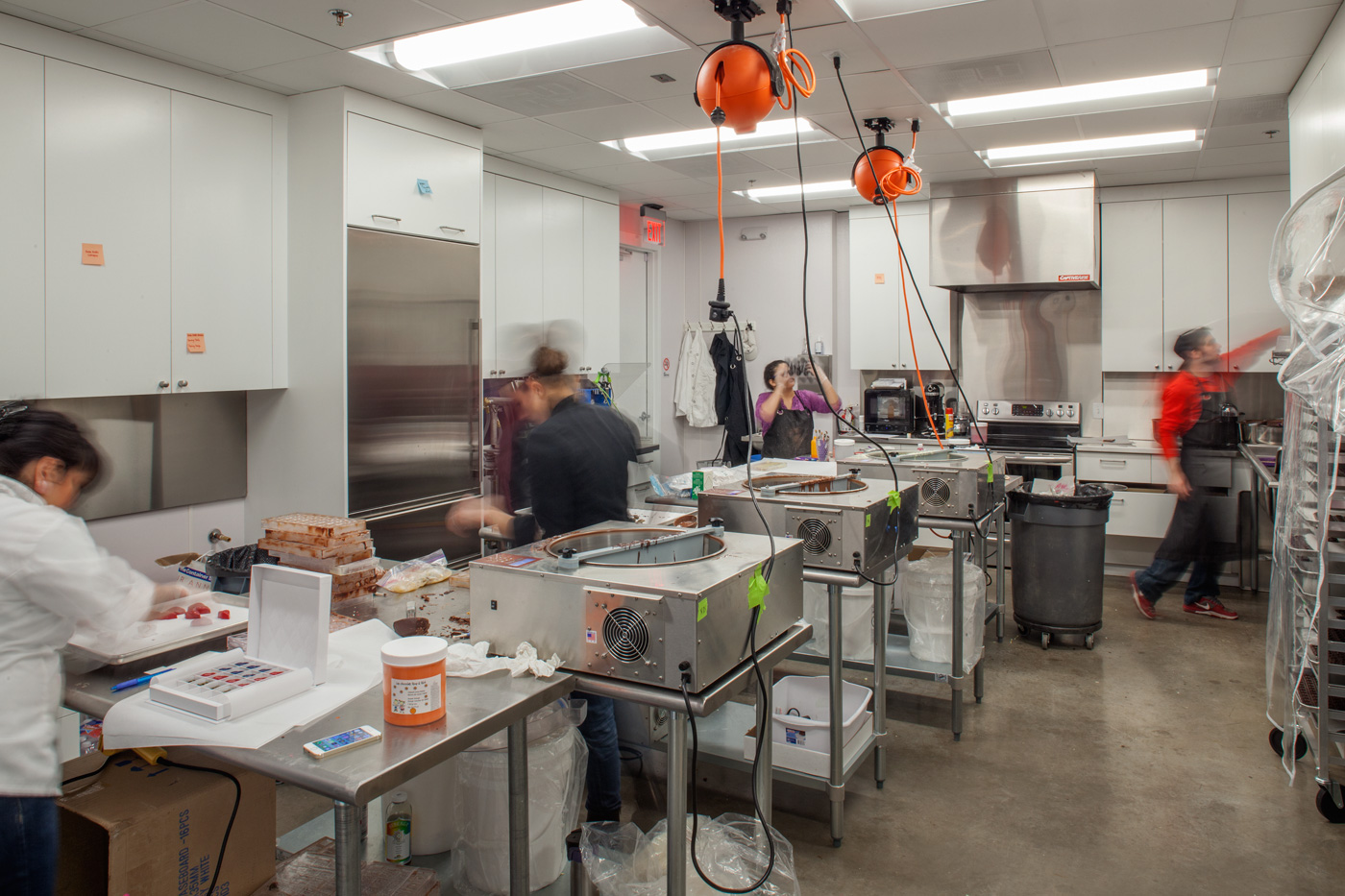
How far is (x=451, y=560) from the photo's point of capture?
427cm

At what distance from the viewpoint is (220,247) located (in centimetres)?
350

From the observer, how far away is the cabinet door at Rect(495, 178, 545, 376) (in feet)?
15.9

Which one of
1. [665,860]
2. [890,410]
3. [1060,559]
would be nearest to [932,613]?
[1060,559]

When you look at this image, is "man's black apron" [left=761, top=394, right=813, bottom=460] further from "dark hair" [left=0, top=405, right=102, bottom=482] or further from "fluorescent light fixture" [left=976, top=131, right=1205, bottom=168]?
"dark hair" [left=0, top=405, right=102, bottom=482]

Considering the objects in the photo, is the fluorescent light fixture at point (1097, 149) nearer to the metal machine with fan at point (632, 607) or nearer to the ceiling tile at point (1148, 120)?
the ceiling tile at point (1148, 120)

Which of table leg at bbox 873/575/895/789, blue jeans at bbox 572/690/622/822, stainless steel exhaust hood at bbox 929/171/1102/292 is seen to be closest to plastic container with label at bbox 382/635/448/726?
blue jeans at bbox 572/690/622/822

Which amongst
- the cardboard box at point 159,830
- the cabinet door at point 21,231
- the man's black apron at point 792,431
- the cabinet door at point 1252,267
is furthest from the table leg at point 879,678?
the cabinet door at point 1252,267

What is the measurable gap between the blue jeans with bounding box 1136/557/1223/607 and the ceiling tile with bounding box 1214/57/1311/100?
2411 mm

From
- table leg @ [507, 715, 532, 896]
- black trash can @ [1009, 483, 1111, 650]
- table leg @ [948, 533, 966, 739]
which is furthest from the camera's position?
black trash can @ [1009, 483, 1111, 650]

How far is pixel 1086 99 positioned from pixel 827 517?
106 inches

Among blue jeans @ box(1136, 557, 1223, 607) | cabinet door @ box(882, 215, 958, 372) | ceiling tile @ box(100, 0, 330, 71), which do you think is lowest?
blue jeans @ box(1136, 557, 1223, 607)

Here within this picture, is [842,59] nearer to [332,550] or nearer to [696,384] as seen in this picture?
[332,550]

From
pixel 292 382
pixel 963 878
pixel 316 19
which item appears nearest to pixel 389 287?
pixel 292 382

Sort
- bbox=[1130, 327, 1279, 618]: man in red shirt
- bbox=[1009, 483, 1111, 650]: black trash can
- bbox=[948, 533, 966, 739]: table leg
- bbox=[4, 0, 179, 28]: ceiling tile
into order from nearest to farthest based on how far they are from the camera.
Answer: bbox=[4, 0, 179, 28]: ceiling tile → bbox=[948, 533, 966, 739]: table leg → bbox=[1009, 483, 1111, 650]: black trash can → bbox=[1130, 327, 1279, 618]: man in red shirt
